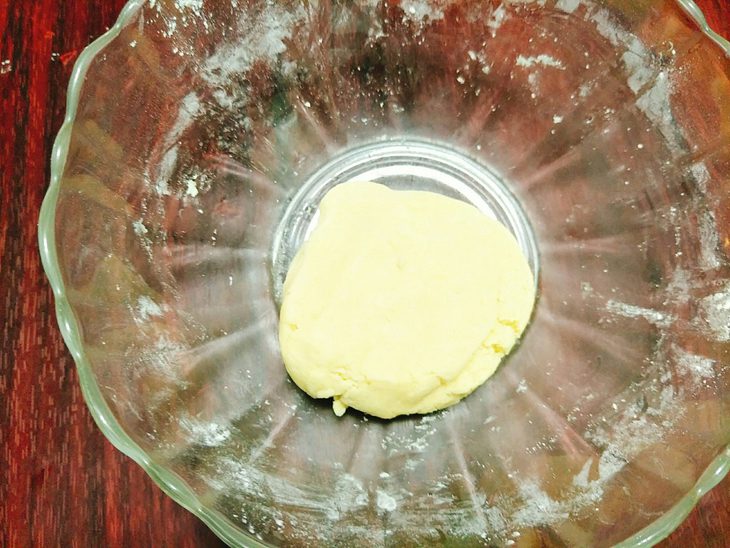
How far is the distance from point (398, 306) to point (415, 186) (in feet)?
0.82

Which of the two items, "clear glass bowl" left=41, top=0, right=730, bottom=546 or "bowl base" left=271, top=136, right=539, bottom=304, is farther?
"bowl base" left=271, top=136, right=539, bottom=304

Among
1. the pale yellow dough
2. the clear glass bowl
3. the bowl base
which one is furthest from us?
the bowl base

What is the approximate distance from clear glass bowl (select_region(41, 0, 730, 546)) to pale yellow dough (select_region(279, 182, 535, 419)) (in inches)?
2.3

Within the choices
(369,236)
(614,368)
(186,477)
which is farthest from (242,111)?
(614,368)

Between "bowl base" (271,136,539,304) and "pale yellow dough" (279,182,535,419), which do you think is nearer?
"pale yellow dough" (279,182,535,419)

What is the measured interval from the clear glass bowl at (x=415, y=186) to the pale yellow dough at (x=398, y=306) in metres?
0.06

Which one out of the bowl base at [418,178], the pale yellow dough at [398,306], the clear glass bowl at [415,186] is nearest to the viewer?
the clear glass bowl at [415,186]

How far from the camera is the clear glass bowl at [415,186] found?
2.34 ft

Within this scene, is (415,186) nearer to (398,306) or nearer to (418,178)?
(418,178)

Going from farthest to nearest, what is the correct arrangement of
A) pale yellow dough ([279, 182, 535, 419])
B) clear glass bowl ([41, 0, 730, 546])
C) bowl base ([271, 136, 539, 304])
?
bowl base ([271, 136, 539, 304])
pale yellow dough ([279, 182, 535, 419])
clear glass bowl ([41, 0, 730, 546])

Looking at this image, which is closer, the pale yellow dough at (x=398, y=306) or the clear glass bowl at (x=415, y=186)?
the clear glass bowl at (x=415, y=186)

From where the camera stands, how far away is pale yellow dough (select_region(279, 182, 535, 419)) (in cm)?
81

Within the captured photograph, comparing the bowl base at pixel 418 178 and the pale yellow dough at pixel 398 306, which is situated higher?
the bowl base at pixel 418 178

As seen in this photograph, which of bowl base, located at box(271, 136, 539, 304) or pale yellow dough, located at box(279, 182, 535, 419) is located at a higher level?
bowl base, located at box(271, 136, 539, 304)
